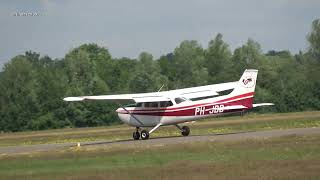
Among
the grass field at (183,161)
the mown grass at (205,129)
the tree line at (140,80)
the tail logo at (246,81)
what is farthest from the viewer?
the tree line at (140,80)

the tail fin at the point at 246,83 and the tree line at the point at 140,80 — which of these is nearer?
the tail fin at the point at 246,83

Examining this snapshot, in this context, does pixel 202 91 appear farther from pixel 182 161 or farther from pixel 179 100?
pixel 182 161

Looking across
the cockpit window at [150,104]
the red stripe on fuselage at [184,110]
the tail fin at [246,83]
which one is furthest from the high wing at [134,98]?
the tail fin at [246,83]

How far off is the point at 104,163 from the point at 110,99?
14.2m

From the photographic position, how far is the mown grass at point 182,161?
23.0 meters

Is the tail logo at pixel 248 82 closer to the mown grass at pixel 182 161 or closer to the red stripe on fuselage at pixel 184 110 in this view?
the red stripe on fuselage at pixel 184 110

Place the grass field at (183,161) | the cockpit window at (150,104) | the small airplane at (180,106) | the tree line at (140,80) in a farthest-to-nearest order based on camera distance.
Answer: the tree line at (140,80) < the cockpit window at (150,104) < the small airplane at (180,106) < the grass field at (183,161)

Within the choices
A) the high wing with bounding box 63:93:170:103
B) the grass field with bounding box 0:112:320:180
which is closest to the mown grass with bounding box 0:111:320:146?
the high wing with bounding box 63:93:170:103

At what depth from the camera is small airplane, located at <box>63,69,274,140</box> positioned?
4031 cm

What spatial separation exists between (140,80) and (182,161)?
82.9 metres

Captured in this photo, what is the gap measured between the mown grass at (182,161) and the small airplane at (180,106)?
22.5 feet

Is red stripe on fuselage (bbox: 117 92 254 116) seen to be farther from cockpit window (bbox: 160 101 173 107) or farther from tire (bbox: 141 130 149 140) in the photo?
tire (bbox: 141 130 149 140)

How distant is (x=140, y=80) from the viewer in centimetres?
10962

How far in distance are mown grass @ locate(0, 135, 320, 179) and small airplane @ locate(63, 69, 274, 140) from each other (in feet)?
22.5
